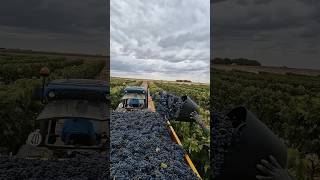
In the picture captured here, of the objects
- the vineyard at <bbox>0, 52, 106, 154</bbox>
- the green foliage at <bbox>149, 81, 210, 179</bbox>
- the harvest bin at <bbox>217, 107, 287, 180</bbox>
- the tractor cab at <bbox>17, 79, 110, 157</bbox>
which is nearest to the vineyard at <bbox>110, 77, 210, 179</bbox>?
the green foliage at <bbox>149, 81, 210, 179</bbox>

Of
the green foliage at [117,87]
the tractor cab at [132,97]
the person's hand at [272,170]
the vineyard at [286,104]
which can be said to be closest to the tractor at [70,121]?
the green foliage at [117,87]

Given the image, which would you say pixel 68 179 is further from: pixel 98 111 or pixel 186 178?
pixel 186 178

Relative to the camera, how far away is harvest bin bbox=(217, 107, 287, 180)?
396 cm

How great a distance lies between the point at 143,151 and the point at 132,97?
0.74m

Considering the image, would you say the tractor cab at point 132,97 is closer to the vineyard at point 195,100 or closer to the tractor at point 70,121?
the vineyard at point 195,100

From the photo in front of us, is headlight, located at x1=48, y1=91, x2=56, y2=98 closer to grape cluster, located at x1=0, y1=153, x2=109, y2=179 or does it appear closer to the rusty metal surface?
the rusty metal surface

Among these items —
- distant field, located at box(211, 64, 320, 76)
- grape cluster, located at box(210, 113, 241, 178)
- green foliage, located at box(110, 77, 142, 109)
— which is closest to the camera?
grape cluster, located at box(210, 113, 241, 178)

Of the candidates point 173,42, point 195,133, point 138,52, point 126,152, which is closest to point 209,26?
point 173,42

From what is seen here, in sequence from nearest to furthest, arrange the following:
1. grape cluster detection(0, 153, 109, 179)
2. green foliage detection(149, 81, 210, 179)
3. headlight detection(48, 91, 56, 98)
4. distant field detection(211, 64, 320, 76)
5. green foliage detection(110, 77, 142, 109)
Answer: grape cluster detection(0, 153, 109, 179), headlight detection(48, 91, 56, 98), green foliage detection(149, 81, 210, 179), green foliage detection(110, 77, 142, 109), distant field detection(211, 64, 320, 76)

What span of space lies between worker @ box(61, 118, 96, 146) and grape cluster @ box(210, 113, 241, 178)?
4.49 feet

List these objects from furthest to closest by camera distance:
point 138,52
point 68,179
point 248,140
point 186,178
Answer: point 138,52 → point 186,178 → point 68,179 → point 248,140

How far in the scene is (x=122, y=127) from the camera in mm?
5594

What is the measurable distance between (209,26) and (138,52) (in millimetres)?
849

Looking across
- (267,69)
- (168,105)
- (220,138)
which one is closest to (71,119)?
(168,105)
